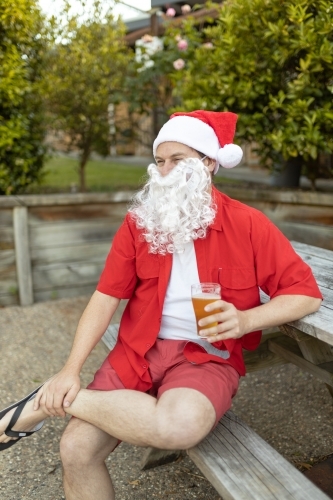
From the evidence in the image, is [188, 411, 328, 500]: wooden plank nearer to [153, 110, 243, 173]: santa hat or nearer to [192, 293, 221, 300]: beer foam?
[192, 293, 221, 300]: beer foam

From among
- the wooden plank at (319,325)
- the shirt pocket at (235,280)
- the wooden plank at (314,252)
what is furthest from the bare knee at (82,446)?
the wooden plank at (314,252)

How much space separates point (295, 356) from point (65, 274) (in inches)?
103

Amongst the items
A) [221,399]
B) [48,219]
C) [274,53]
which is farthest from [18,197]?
[221,399]

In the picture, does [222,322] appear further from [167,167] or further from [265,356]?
[265,356]

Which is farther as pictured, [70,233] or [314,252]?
[70,233]

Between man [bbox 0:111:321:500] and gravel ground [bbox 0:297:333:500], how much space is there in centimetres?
59

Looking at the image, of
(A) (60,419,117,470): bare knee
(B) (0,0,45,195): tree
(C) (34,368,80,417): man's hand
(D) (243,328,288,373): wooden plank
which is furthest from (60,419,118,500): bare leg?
(B) (0,0,45,195): tree

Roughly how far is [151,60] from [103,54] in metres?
0.51

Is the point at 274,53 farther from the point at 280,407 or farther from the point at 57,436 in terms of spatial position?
the point at 57,436

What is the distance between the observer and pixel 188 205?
202 centimetres

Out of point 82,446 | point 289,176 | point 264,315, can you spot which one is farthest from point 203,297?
point 289,176

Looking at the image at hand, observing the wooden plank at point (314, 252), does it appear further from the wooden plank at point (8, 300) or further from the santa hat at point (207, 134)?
the wooden plank at point (8, 300)

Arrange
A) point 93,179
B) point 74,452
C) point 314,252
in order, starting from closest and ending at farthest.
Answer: point 74,452
point 314,252
point 93,179

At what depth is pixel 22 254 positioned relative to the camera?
4.47 meters
